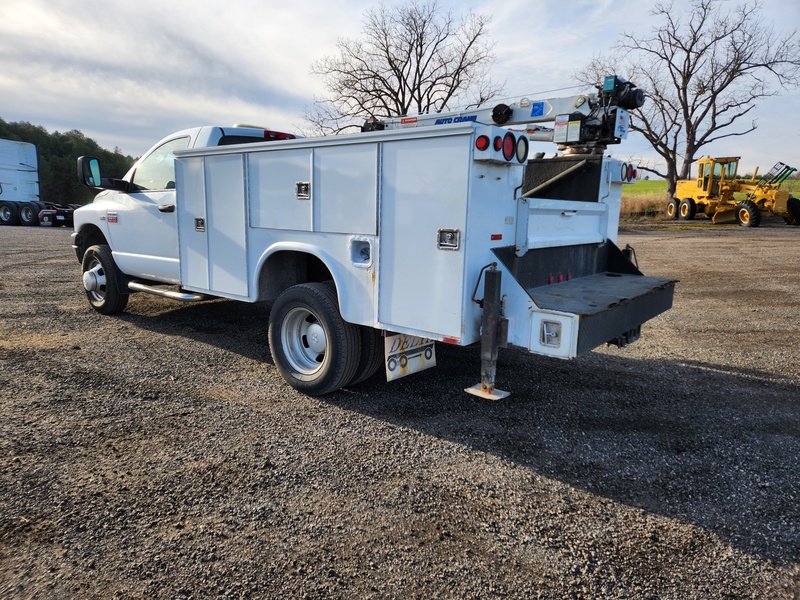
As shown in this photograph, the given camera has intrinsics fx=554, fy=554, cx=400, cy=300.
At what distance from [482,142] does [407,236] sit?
2.56 feet

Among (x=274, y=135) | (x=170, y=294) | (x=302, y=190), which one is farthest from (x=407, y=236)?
(x=170, y=294)

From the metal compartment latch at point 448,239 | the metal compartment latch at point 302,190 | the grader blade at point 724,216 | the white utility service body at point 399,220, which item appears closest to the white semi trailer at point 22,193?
the white utility service body at point 399,220

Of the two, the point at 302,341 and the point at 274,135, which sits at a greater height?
the point at 274,135

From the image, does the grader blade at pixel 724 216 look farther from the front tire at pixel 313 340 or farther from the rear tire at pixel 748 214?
the front tire at pixel 313 340

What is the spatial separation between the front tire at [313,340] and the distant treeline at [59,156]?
39156 millimetres

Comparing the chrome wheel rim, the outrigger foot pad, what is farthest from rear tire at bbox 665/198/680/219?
the outrigger foot pad

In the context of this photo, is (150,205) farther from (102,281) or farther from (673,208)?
(673,208)

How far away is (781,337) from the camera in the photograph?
679 centimetres

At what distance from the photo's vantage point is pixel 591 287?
4.40m

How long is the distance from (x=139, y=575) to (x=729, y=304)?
9054 mm

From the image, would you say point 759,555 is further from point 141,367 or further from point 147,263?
point 147,263

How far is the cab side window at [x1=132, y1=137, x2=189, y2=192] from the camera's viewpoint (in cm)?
596

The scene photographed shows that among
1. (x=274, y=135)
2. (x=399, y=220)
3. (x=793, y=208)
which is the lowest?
(x=399, y=220)

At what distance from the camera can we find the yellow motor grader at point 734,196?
24.8m
